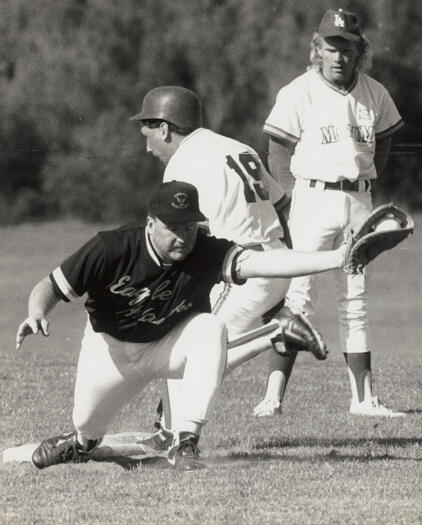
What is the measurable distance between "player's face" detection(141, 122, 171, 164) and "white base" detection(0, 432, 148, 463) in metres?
1.46

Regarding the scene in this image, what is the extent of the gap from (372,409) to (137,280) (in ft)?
→ 7.59

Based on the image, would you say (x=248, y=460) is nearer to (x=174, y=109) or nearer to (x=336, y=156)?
(x=174, y=109)

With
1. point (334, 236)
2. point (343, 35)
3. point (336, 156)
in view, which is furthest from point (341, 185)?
point (343, 35)

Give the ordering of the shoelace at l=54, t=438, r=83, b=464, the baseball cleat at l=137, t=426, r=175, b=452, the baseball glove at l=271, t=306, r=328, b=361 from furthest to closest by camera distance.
Answer: the baseball cleat at l=137, t=426, r=175, b=452
the baseball glove at l=271, t=306, r=328, b=361
the shoelace at l=54, t=438, r=83, b=464

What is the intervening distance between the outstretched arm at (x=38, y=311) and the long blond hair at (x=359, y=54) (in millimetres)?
2745

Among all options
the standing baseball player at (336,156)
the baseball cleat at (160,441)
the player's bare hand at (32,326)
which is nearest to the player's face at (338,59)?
the standing baseball player at (336,156)

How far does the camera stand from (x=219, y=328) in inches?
224

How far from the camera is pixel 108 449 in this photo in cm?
603

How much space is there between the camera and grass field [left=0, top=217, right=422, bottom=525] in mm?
4621

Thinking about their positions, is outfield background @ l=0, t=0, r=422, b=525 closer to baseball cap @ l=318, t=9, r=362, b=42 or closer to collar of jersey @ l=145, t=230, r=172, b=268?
collar of jersey @ l=145, t=230, r=172, b=268

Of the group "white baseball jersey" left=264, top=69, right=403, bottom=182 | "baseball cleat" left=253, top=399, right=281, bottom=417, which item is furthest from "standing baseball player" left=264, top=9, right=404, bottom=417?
"baseball cleat" left=253, top=399, right=281, bottom=417

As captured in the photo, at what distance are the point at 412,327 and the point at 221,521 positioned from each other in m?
8.95

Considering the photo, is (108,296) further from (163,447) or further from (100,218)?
(100,218)

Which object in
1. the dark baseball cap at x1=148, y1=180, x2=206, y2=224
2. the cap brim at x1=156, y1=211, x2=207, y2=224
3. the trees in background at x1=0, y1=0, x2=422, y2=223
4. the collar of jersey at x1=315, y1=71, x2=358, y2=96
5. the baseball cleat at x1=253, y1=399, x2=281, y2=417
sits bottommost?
the trees in background at x1=0, y1=0, x2=422, y2=223
